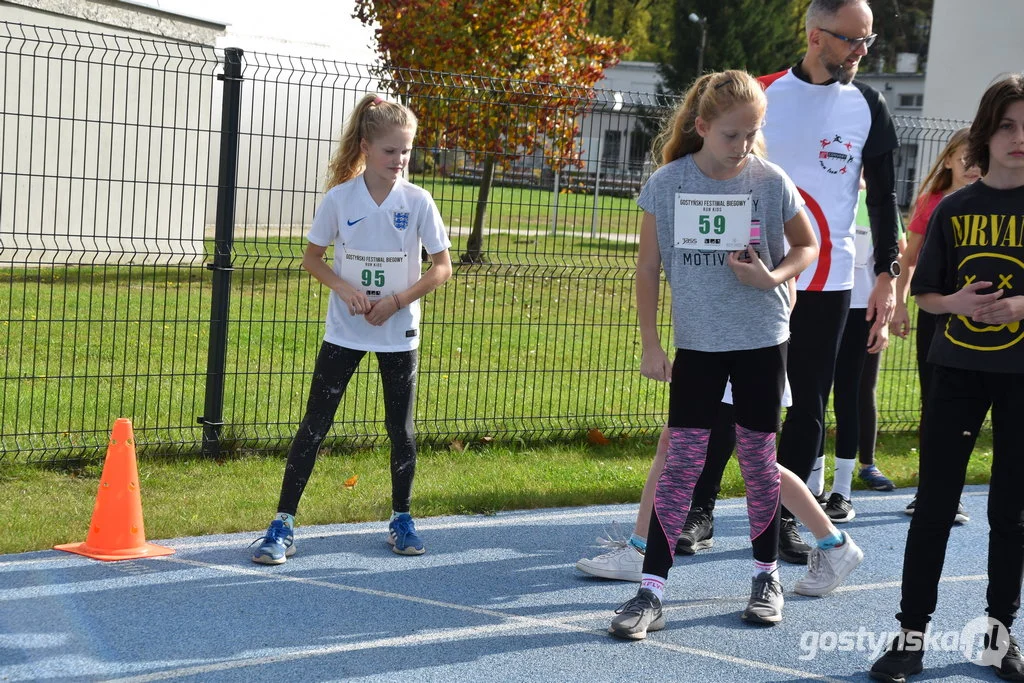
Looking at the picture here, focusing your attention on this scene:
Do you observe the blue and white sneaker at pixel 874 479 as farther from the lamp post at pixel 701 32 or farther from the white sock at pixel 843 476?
the lamp post at pixel 701 32

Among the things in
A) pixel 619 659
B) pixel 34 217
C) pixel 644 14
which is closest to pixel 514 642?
pixel 619 659

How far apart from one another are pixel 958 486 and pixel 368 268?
2.60 metres

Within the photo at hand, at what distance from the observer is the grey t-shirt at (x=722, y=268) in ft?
14.2

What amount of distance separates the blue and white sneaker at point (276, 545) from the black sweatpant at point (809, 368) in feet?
7.46

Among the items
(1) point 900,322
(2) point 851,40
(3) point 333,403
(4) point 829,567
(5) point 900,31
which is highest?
(5) point 900,31

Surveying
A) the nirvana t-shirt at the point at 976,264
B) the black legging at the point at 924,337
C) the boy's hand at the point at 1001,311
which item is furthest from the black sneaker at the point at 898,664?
the black legging at the point at 924,337

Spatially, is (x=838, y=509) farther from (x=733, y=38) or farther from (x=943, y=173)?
(x=733, y=38)

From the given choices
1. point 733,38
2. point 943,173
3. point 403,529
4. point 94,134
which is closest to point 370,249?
point 403,529

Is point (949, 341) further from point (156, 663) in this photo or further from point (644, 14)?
point (644, 14)

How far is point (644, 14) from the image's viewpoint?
6303 cm

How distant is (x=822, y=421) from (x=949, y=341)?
54.2 inches

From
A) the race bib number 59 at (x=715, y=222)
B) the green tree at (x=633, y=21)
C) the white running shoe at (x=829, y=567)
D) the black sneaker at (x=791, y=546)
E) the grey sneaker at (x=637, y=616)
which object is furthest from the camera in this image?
the green tree at (x=633, y=21)

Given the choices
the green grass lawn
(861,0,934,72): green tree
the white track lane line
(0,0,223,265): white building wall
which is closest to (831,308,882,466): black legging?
the green grass lawn

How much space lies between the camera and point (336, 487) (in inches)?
255
